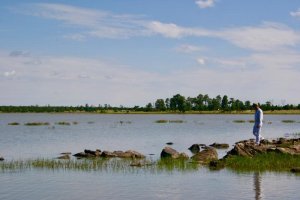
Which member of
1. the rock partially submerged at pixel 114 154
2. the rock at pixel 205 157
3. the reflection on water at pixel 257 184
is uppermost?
the rock at pixel 205 157

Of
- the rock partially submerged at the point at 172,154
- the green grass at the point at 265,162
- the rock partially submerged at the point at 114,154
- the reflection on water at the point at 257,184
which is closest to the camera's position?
the reflection on water at the point at 257,184

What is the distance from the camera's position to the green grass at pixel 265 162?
28.7 metres

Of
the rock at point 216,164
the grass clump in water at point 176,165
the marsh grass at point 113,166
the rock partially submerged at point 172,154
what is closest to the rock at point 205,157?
the grass clump in water at point 176,165

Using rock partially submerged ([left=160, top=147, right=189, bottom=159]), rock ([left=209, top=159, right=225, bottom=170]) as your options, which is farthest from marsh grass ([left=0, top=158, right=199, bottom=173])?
rock partially submerged ([left=160, top=147, right=189, bottom=159])

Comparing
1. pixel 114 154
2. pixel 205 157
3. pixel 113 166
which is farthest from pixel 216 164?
pixel 114 154

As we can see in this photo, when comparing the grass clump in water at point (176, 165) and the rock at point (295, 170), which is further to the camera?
the grass clump in water at point (176, 165)

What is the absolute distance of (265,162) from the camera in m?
29.4

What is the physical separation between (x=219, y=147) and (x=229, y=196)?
83.4 feet

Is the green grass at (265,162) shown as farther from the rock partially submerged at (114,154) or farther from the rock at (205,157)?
the rock partially submerged at (114,154)

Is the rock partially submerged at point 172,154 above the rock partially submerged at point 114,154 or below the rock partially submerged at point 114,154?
above

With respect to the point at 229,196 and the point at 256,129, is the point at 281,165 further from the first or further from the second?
the point at 229,196

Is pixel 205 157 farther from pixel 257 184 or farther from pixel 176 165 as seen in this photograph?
pixel 257 184

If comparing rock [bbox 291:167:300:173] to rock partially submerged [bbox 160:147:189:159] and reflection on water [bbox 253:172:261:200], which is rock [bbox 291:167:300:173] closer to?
reflection on water [bbox 253:172:261:200]

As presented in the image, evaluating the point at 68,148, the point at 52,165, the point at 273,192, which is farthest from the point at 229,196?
the point at 68,148
